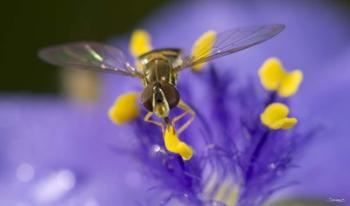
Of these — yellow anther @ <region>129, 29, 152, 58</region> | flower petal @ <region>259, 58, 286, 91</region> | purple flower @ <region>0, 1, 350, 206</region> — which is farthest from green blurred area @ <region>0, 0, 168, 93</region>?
flower petal @ <region>259, 58, 286, 91</region>

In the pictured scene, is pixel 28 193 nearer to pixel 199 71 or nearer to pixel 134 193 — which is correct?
pixel 134 193

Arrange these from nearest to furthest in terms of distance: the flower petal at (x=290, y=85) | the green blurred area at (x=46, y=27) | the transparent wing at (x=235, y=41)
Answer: the transparent wing at (x=235, y=41)
the flower petal at (x=290, y=85)
the green blurred area at (x=46, y=27)

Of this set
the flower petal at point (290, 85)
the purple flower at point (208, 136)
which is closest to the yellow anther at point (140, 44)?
the purple flower at point (208, 136)

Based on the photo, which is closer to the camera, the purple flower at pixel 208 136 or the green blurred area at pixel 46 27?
the purple flower at pixel 208 136

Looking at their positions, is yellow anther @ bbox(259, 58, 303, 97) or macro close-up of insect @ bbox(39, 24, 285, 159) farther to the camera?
yellow anther @ bbox(259, 58, 303, 97)

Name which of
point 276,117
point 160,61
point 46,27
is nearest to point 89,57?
point 160,61

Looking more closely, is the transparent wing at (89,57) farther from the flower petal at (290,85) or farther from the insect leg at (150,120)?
the flower petal at (290,85)

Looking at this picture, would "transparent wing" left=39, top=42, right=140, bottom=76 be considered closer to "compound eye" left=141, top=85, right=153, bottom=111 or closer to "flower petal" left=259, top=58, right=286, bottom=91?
"compound eye" left=141, top=85, right=153, bottom=111

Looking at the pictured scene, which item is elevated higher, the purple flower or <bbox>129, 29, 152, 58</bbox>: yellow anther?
<bbox>129, 29, 152, 58</bbox>: yellow anther
